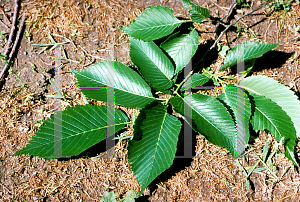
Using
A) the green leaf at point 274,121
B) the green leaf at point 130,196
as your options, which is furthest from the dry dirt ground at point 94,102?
the green leaf at point 274,121

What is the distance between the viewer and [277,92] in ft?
5.62

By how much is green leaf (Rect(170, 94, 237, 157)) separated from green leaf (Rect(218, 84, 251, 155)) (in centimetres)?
13

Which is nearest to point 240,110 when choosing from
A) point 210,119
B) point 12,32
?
point 210,119

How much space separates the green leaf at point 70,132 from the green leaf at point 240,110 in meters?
0.84

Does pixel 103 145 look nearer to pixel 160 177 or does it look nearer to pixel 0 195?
pixel 160 177

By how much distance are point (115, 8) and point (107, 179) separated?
54.5 inches

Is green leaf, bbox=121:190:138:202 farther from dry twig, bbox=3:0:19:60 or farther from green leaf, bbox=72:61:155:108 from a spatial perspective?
dry twig, bbox=3:0:19:60

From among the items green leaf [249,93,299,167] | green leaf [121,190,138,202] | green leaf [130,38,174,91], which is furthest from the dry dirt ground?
green leaf [130,38,174,91]

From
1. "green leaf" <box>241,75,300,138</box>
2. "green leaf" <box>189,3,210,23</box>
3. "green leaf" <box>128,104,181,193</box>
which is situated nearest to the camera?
"green leaf" <box>128,104,181,193</box>

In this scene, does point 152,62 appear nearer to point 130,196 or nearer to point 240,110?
point 240,110

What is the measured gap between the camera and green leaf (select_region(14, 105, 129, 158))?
1521 mm

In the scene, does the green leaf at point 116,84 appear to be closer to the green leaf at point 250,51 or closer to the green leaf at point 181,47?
the green leaf at point 181,47

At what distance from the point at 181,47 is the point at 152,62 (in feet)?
0.92

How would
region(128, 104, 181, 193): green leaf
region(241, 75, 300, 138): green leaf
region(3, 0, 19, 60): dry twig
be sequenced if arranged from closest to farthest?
region(128, 104, 181, 193): green leaf, region(241, 75, 300, 138): green leaf, region(3, 0, 19, 60): dry twig
